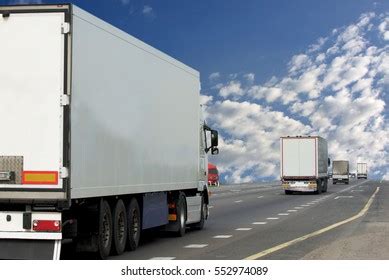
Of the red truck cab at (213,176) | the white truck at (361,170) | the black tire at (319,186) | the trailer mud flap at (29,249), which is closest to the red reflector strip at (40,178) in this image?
the trailer mud flap at (29,249)

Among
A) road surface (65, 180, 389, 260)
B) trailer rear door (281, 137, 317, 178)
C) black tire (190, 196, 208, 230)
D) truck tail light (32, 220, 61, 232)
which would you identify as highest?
trailer rear door (281, 137, 317, 178)

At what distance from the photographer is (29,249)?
1231cm

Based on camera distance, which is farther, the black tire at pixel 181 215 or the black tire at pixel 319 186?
the black tire at pixel 319 186

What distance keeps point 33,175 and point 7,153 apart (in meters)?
0.54

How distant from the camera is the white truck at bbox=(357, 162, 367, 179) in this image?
131m

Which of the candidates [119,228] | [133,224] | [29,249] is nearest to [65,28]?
[29,249]

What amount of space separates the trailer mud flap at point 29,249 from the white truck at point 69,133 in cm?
1

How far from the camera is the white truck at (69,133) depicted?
40.4ft

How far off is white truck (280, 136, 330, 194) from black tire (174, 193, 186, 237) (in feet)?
106

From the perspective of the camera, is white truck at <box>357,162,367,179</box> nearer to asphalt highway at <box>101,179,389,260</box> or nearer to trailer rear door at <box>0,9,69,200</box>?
asphalt highway at <box>101,179,389,260</box>

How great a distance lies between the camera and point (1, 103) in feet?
41.4

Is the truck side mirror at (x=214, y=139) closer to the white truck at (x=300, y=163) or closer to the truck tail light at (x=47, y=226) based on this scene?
the truck tail light at (x=47, y=226)

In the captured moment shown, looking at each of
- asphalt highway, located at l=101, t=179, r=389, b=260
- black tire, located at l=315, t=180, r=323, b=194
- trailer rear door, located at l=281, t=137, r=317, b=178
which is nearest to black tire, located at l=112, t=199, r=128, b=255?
asphalt highway, located at l=101, t=179, r=389, b=260
